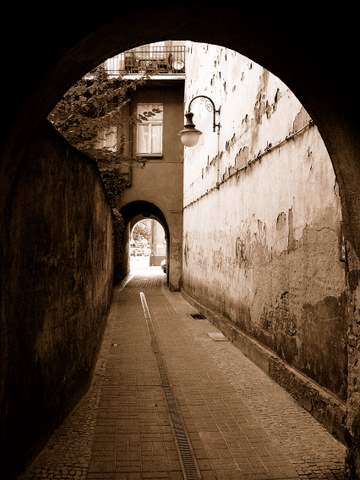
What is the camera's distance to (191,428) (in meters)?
4.44

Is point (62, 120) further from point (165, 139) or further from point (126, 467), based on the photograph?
point (165, 139)

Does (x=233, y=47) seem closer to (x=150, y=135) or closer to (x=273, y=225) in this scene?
(x=273, y=225)

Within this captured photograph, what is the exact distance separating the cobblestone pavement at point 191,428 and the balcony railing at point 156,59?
43.1ft

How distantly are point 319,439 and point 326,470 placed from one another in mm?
605

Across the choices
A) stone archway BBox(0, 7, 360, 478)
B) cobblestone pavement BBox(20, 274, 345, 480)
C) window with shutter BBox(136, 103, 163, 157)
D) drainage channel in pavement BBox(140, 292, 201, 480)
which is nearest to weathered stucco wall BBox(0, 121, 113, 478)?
cobblestone pavement BBox(20, 274, 345, 480)

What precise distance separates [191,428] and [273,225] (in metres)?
3.15

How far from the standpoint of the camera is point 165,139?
1789 cm

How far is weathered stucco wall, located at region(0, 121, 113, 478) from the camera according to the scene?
3135mm

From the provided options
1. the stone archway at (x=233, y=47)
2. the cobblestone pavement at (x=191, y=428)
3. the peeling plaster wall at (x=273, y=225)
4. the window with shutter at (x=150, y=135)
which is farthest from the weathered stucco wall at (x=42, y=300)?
the window with shutter at (x=150, y=135)

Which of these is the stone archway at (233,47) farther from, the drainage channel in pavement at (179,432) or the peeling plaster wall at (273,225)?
the drainage channel in pavement at (179,432)

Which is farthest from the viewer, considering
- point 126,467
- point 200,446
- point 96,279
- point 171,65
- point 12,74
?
point 171,65

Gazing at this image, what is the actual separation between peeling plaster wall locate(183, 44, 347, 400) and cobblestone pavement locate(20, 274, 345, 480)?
56 cm

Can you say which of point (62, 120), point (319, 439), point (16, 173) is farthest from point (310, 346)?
point (62, 120)

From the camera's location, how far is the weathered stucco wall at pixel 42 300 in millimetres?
3135
